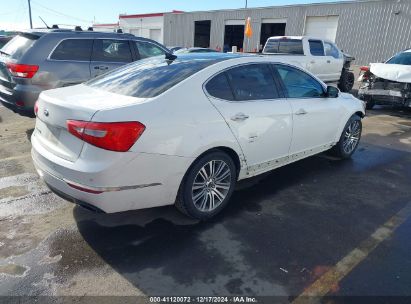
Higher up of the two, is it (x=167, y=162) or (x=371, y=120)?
(x=167, y=162)

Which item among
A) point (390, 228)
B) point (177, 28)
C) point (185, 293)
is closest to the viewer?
point (185, 293)

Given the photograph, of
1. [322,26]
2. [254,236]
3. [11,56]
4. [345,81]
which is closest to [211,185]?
[254,236]

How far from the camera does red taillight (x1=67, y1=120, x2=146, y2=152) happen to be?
9.22 ft

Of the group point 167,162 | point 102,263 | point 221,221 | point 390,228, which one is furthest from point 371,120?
point 102,263

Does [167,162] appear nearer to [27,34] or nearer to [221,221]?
[221,221]

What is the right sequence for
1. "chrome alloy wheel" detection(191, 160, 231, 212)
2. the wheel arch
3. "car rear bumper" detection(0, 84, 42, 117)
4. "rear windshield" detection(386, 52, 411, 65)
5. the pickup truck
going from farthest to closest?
the pickup truck → "rear windshield" detection(386, 52, 411, 65) → "car rear bumper" detection(0, 84, 42, 117) → "chrome alloy wheel" detection(191, 160, 231, 212) → the wheel arch

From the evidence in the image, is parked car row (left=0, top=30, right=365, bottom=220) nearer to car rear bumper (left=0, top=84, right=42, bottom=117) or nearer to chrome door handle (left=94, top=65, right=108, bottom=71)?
car rear bumper (left=0, top=84, right=42, bottom=117)

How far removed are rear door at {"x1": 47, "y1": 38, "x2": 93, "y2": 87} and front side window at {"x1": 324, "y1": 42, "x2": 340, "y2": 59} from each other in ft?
27.5

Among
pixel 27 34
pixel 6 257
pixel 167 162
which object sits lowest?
pixel 6 257

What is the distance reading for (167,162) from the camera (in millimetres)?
3100

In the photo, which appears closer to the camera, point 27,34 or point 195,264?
point 195,264

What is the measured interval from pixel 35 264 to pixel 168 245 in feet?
3.63

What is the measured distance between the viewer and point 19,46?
248 inches

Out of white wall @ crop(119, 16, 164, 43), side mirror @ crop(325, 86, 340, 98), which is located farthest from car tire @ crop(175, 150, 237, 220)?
white wall @ crop(119, 16, 164, 43)
